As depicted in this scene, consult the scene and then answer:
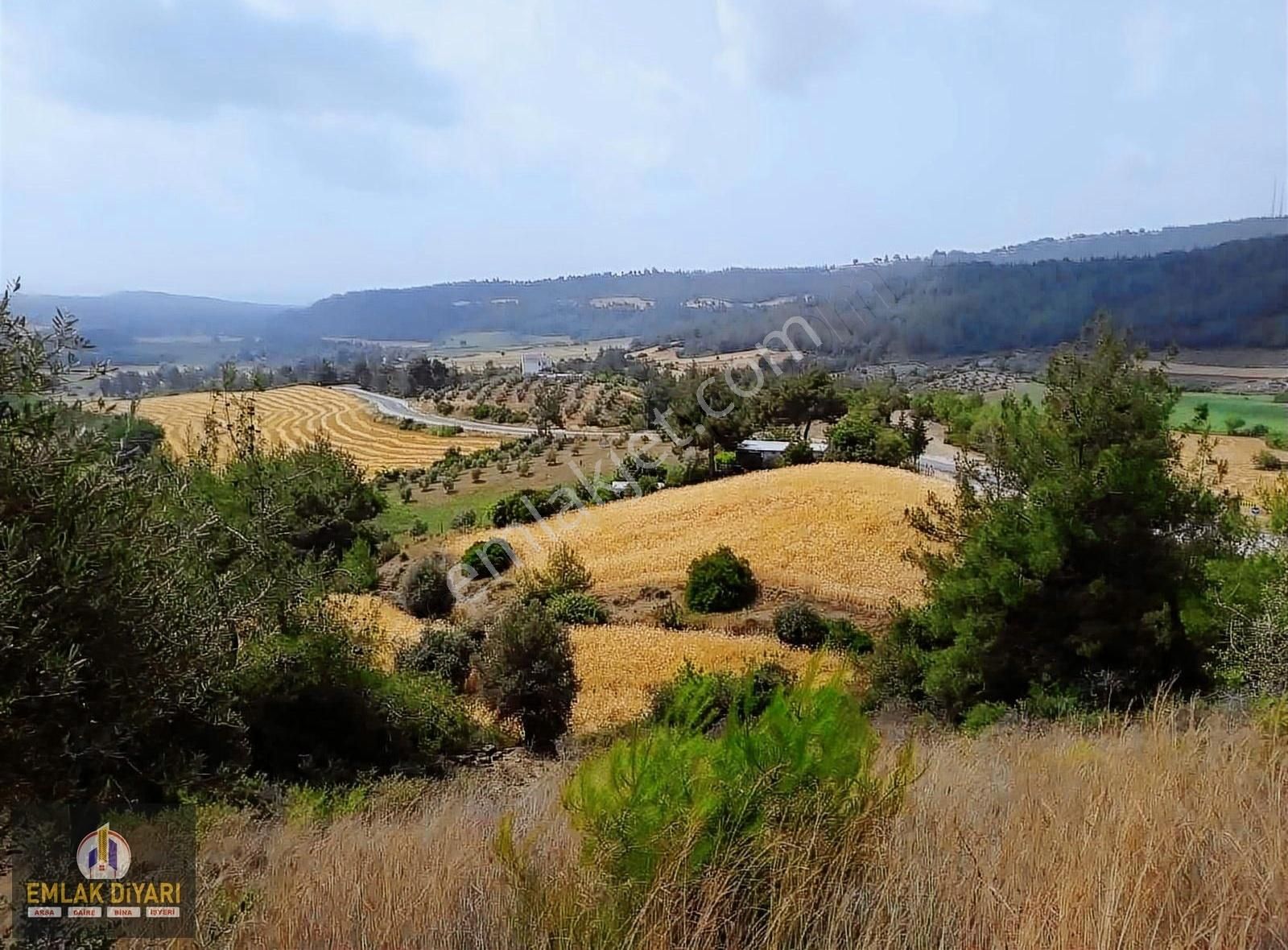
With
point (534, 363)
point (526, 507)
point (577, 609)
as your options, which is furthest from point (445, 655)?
point (534, 363)

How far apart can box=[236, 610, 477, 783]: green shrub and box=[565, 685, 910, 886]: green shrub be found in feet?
16.8

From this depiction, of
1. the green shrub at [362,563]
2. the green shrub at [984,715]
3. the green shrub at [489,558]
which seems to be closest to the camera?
the green shrub at [984,715]

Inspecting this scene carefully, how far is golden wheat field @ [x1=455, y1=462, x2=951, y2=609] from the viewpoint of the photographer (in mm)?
19078

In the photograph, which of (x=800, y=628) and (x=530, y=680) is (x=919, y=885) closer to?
(x=530, y=680)

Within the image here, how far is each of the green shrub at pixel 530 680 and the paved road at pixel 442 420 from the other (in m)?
35.3

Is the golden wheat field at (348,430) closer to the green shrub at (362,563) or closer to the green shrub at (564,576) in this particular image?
the green shrub at (362,563)

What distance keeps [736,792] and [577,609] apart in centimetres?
1558

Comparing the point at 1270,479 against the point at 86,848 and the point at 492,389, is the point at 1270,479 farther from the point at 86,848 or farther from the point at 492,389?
the point at 492,389

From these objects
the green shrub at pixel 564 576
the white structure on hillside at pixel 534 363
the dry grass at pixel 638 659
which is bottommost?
the dry grass at pixel 638 659

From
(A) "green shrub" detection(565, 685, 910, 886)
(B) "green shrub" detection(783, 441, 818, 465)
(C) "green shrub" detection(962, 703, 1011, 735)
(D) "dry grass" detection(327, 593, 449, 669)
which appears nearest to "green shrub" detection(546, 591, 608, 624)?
(D) "dry grass" detection(327, 593, 449, 669)

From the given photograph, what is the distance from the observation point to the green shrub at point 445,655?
13492 millimetres

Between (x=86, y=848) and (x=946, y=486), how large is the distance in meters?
23.8

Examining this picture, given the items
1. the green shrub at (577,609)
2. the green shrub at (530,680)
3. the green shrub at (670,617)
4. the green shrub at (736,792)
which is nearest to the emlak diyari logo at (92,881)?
the green shrub at (736,792)

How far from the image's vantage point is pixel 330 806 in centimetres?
507
